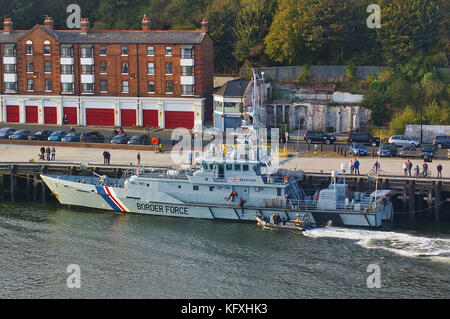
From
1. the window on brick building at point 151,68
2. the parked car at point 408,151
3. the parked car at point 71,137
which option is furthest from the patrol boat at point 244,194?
the window on brick building at point 151,68

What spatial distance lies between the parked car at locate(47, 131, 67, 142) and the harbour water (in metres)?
17.4

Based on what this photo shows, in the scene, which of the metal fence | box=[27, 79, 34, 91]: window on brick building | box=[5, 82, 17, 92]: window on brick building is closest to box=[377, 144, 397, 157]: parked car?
the metal fence

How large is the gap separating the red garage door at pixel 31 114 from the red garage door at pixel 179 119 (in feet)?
47.7

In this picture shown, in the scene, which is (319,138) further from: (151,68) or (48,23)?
(48,23)

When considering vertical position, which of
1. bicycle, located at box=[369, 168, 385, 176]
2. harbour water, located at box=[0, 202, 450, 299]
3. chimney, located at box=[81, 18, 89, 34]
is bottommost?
harbour water, located at box=[0, 202, 450, 299]

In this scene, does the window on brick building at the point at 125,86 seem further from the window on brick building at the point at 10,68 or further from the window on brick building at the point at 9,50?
the window on brick building at the point at 9,50

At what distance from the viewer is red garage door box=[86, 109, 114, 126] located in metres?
80.8

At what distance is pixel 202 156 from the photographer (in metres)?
53.8

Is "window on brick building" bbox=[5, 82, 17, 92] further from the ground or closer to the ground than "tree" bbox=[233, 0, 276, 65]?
closer to the ground

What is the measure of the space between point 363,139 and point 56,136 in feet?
89.8

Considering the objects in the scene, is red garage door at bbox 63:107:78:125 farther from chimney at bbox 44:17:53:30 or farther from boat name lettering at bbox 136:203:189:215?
boat name lettering at bbox 136:203:189:215
